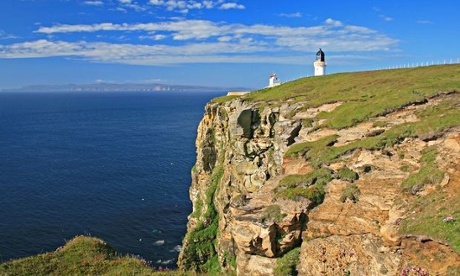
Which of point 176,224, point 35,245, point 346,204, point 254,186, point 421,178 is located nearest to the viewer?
point 421,178

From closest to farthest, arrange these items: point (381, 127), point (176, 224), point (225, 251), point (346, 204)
Result: point (346, 204) → point (381, 127) → point (225, 251) → point (176, 224)

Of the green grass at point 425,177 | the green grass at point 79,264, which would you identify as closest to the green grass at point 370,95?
the green grass at point 425,177

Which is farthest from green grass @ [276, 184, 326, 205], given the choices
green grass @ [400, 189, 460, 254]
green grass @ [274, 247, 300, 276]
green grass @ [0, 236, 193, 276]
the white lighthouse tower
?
the white lighthouse tower

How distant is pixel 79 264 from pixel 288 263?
1346 centimetres

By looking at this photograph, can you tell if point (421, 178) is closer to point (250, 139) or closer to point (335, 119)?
point (335, 119)

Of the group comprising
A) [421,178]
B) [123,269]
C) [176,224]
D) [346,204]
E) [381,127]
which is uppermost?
[381,127]

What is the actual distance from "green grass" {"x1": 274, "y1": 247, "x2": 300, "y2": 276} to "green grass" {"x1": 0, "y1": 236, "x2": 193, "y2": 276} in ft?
18.6

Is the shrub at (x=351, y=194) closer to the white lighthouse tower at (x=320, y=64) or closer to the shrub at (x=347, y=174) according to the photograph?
the shrub at (x=347, y=174)

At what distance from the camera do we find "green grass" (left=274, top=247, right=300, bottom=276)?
2268 centimetres

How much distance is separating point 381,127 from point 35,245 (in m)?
55.0

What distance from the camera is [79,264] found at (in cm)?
2591

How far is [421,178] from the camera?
71.4 feet

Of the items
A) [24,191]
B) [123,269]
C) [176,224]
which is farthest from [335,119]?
[24,191]

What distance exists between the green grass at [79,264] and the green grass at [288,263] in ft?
18.6
